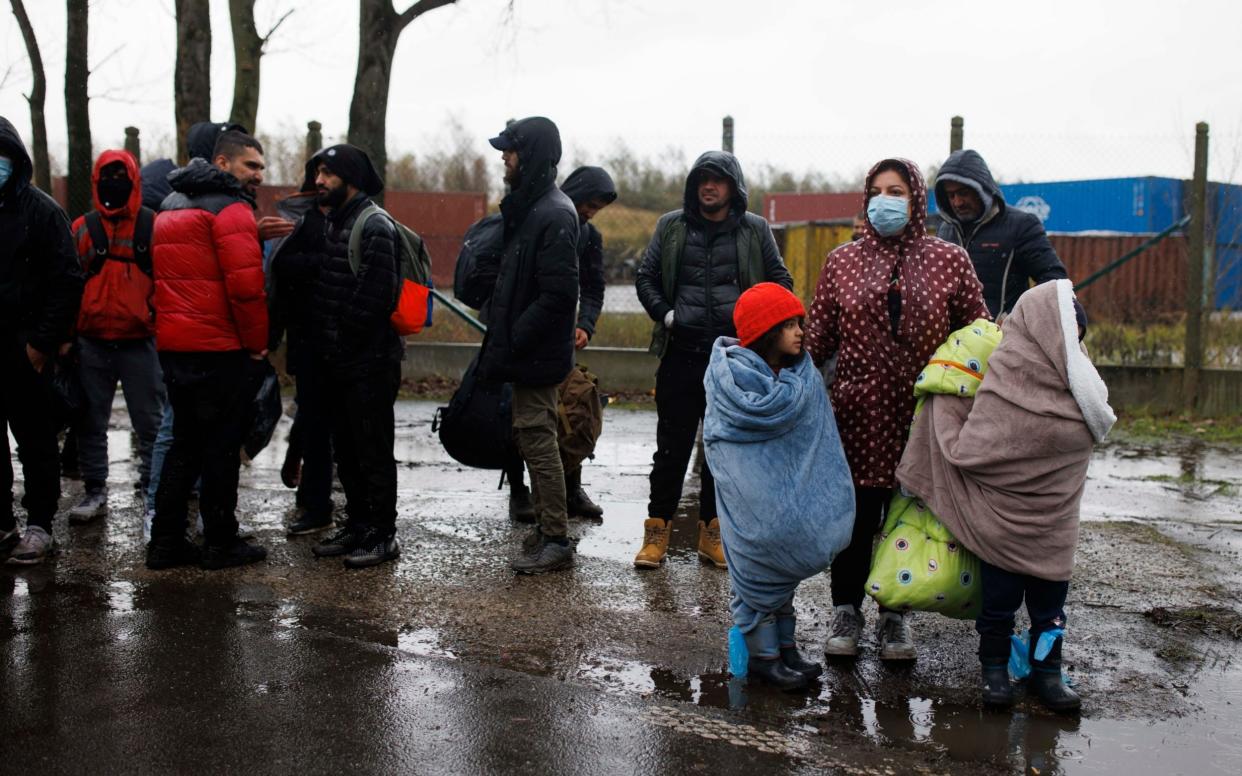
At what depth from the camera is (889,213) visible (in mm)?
4461

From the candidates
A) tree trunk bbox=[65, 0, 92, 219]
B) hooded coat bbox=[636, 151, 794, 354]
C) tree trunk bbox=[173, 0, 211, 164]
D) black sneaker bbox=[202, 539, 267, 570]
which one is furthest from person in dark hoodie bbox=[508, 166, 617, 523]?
tree trunk bbox=[65, 0, 92, 219]

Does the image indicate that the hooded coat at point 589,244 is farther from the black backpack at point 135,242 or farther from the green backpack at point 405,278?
the black backpack at point 135,242

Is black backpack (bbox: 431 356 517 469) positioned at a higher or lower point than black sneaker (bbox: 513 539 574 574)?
higher

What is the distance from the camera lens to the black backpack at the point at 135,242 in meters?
6.25

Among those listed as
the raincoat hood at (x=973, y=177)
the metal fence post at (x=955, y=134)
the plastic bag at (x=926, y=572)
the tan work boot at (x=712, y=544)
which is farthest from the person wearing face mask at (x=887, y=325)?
the metal fence post at (x=955, y=134)

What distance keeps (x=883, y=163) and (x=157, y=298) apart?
3.39 m

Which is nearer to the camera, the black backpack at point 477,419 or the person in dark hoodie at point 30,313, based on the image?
the person in dark hoodie at point 30,313

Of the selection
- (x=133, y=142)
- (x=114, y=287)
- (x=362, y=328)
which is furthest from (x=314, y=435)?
(x=133, y=142)

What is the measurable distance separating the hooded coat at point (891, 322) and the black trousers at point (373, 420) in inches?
89.2

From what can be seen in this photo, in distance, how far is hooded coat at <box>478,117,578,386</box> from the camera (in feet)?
17.6

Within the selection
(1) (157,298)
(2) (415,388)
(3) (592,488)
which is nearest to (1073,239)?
(2) (415,388)

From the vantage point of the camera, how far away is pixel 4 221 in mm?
5637

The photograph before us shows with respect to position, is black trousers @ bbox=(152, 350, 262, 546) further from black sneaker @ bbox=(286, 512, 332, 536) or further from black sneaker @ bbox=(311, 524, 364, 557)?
black sneaker @ bbox=(286, 512, 332, 536)

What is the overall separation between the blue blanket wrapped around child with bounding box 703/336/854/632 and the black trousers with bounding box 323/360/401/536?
79.8 inches
